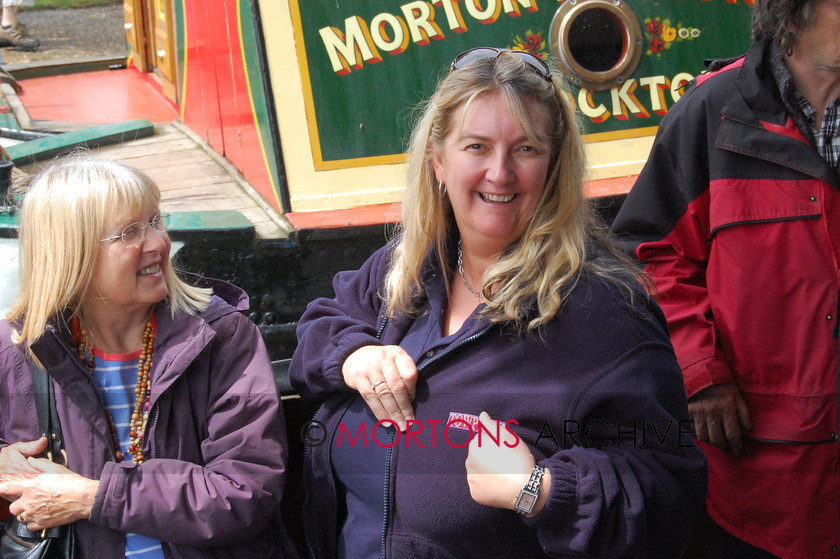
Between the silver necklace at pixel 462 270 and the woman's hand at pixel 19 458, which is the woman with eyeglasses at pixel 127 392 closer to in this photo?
the woman's hand at pixel 19 458

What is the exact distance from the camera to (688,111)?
1.82 meters

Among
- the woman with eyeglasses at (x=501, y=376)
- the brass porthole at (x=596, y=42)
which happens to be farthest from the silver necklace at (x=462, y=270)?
the brass porthole at (x=596, y=42)

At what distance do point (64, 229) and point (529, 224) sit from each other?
908 mm

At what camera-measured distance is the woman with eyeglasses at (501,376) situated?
133 centimetres

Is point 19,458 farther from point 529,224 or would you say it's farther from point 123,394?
point 529,224

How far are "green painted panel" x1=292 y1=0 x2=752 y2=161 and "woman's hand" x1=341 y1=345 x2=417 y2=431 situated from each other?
1766 mm

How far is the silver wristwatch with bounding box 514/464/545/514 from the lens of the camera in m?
1.29

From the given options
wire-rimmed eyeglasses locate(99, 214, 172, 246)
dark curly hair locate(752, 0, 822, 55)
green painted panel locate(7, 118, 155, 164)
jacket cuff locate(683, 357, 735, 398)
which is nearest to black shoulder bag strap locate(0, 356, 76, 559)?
wire-rimmed eyeglasses locate(99, 214, 172, 246)

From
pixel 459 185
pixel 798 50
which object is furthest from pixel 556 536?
pixel 798 50

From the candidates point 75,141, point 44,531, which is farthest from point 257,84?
point 44,531

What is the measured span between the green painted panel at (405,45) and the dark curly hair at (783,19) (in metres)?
1.39

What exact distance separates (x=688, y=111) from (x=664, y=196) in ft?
0.64

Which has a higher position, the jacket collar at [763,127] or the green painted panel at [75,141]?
the jacket collar at [763,127]

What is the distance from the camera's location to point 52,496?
1.51 m
